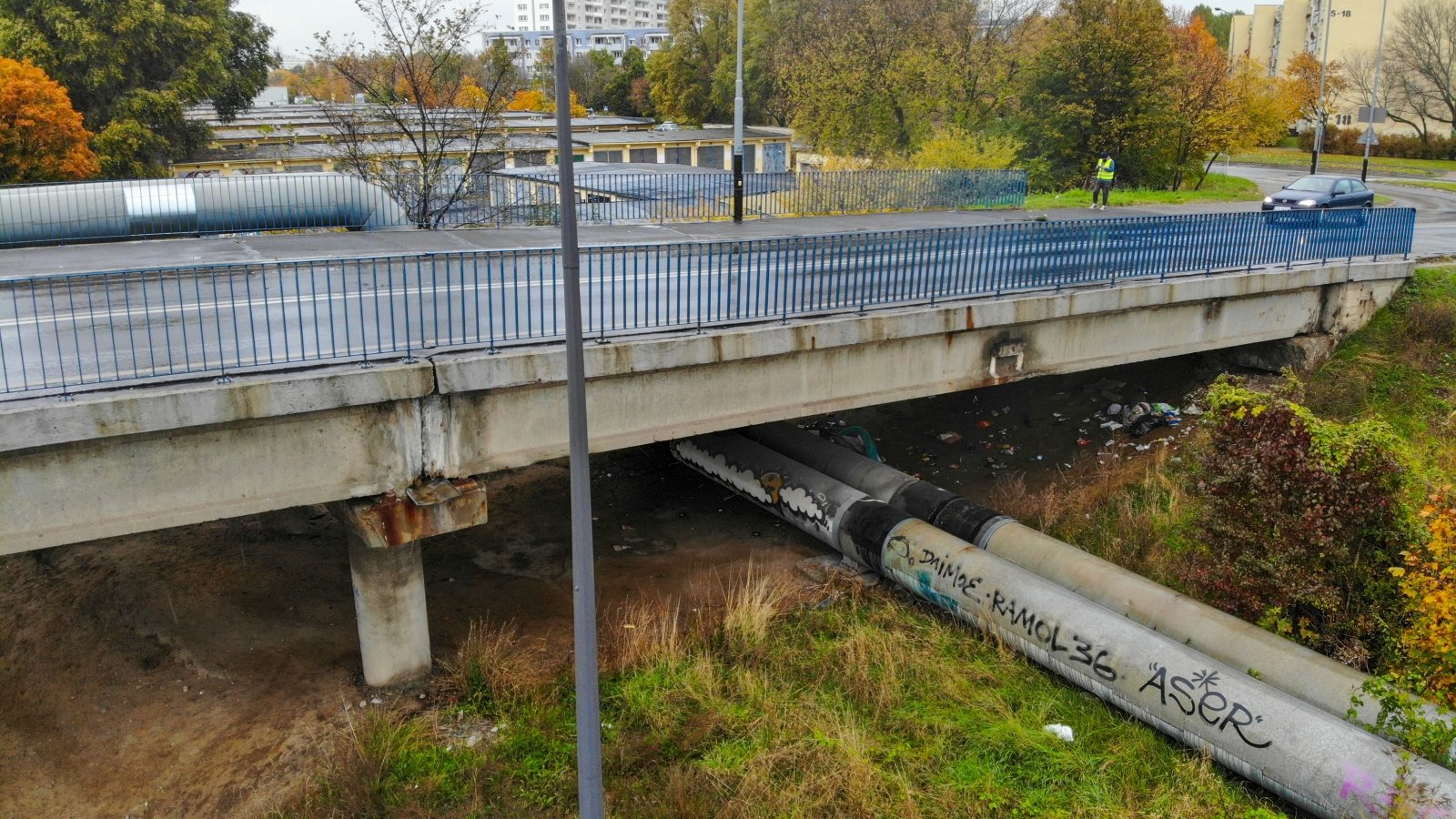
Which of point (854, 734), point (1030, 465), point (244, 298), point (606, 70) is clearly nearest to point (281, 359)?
point (244, 298)

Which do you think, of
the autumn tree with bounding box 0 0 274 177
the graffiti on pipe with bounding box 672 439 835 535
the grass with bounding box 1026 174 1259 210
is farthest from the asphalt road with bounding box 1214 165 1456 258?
the autumn tree with bounding box 0 0 274 177

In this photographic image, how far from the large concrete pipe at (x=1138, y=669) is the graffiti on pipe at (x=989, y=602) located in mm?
11

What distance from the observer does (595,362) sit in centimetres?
1097

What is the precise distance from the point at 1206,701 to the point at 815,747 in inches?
137

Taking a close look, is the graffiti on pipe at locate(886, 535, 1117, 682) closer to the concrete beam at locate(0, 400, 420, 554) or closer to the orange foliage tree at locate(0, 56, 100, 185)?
the concrete beam at locate(0, 400, 420, 554)

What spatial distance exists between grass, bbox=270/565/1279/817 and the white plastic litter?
0.08m

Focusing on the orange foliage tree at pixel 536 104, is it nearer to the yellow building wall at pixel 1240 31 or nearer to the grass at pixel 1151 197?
the grass at pixel 1151 197

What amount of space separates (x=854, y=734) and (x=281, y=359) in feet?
20.4

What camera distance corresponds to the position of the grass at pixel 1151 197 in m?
30.9

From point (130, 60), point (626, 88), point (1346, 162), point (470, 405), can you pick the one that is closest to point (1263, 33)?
point (1346, 162)

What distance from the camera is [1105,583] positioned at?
38.6 feet

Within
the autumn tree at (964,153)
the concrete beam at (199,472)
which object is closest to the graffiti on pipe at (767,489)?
the concrete beam at (199,472)

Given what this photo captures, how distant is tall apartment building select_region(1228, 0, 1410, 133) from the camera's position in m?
61.3

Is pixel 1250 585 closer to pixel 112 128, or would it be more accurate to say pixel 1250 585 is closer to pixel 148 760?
pixel 148 760
